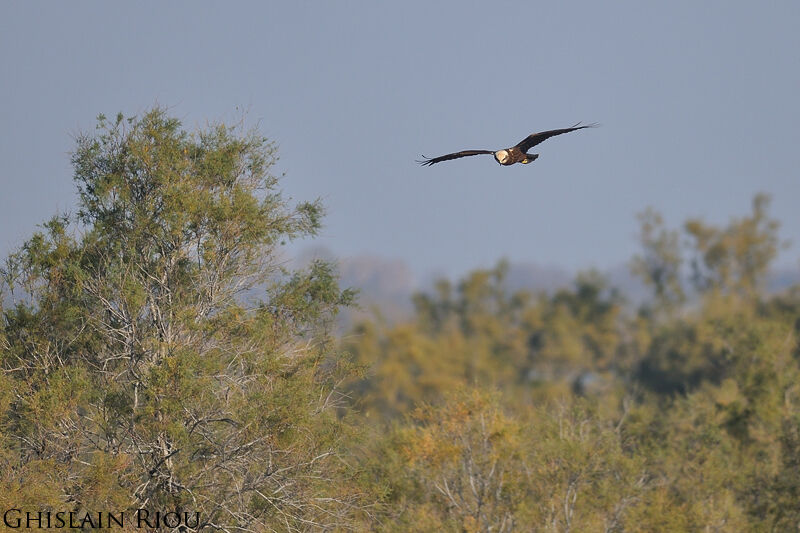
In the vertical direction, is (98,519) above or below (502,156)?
below

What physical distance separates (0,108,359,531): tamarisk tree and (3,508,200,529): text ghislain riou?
0.14 m

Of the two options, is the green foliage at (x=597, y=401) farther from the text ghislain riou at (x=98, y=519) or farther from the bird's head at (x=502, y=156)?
the bird's head at (x=502, y=156)

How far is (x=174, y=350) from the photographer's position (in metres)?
19.3

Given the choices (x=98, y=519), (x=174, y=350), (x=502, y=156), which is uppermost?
(x=502, y=156)

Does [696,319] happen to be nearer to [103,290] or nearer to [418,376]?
[418,376]

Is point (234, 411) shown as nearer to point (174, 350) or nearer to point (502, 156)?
point (174, 350)

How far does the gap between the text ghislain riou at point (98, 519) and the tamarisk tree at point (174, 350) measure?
140 millimetres

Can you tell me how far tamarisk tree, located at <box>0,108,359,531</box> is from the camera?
18797mm

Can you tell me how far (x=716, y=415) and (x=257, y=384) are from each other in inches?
838

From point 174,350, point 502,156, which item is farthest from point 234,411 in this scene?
point 502,156

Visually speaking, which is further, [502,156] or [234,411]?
[234,411]

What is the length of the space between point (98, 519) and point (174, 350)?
263cm

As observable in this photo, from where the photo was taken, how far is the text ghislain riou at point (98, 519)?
17.7m

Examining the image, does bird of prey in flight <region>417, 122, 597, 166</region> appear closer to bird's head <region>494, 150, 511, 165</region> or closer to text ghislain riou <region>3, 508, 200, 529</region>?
bird's head <region>494, 150, 511, 165</region>
